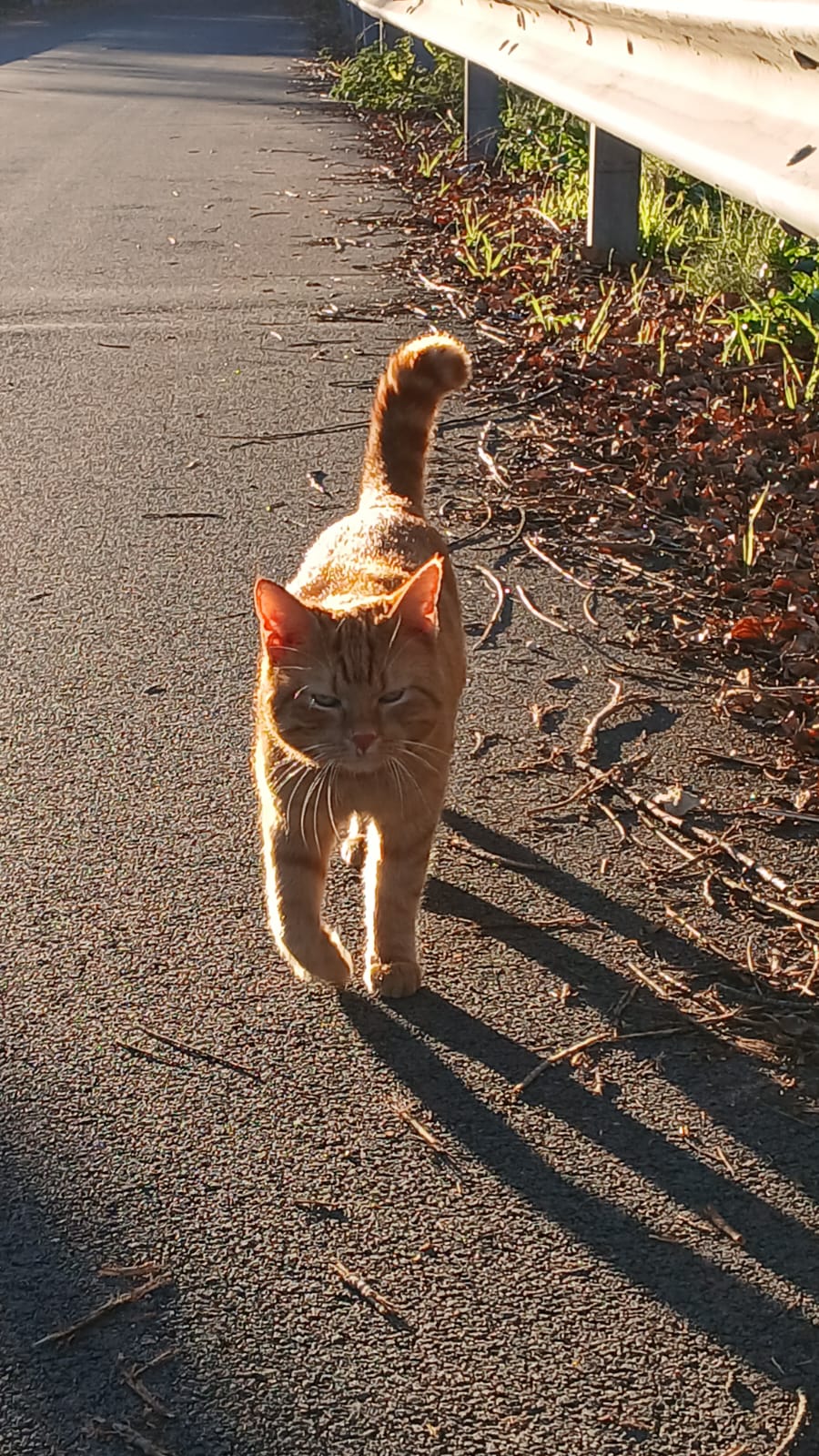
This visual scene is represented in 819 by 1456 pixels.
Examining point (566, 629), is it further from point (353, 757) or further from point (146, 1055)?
point (146, 1055)

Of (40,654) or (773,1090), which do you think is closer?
(773,1090)

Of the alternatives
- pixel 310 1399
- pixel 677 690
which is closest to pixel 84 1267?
pixel 310 1399

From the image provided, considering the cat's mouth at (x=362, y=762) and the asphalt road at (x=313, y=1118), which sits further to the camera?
the cat's mouth at (x=362, y=762)

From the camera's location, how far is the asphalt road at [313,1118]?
200cm

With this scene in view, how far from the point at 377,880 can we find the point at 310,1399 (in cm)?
114

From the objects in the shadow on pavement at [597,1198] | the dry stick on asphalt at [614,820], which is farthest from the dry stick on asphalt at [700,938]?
the shadow on pavement at [597,1198]

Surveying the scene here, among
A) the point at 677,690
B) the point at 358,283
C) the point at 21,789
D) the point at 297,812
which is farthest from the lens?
the point at 358,283

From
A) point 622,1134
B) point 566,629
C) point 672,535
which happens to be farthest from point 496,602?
point 622,1134

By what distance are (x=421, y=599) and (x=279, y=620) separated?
0.27 metres

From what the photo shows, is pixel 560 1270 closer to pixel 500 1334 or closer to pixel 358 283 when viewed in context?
pixel 500 1334

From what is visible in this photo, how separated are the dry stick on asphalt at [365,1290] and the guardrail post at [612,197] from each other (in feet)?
19.7

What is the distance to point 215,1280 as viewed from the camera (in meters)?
A: 2.18

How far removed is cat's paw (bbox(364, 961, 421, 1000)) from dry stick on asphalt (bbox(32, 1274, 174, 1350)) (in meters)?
0.79

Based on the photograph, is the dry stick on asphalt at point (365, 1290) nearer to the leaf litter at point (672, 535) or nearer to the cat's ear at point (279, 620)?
the leaf litter at point (672, 535)
